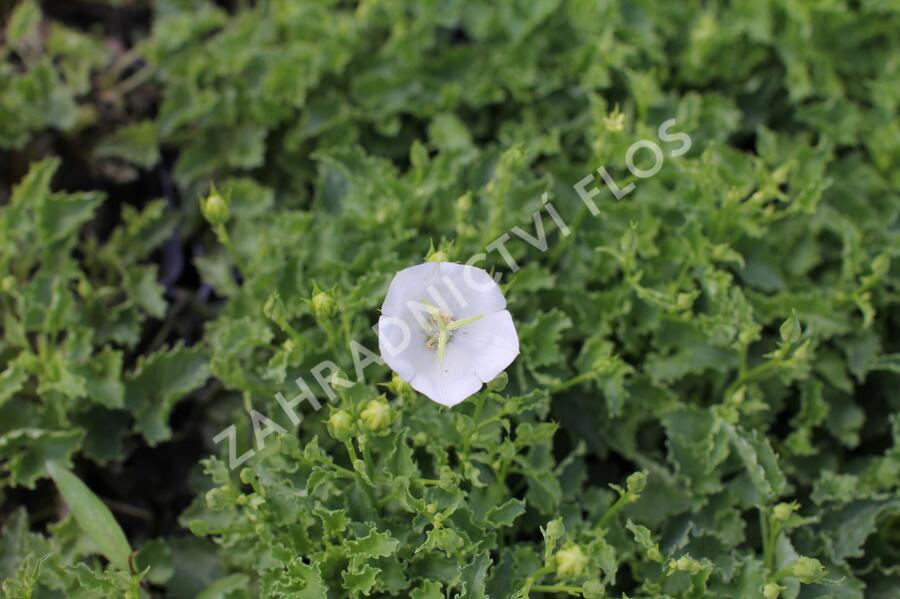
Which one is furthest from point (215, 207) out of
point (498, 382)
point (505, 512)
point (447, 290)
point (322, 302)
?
point (505, 512)

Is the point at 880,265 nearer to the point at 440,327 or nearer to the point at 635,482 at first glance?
the point at 635,482

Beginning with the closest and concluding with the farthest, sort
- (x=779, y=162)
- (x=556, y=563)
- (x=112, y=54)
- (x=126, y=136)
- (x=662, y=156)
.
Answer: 1. (x=556, y=563)
2. (x=662, y=156)
3. (x=779, y=162)
4. (x=126, y=136)
5. (x=112, y=54)

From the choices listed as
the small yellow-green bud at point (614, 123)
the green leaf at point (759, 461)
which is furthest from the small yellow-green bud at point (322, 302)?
the green leaf at point (759, 461)

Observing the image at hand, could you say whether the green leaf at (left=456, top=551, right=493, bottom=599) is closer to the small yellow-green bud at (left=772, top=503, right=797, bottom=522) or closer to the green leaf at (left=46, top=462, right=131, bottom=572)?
the small yellow-green bud at (left=772, top=503, right=797, bottom=522)

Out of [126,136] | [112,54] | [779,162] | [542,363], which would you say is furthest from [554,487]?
[112,54]

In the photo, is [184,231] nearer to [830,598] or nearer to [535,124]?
[535,124]
